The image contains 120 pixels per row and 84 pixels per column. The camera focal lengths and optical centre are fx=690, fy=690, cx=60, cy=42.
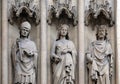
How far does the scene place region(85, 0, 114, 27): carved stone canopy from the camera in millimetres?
13102

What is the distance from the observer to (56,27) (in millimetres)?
13125

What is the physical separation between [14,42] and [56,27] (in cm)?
89

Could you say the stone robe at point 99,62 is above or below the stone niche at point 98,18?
below

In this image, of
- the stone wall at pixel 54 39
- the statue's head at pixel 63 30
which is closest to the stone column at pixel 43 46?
the stone wall at pixel 54 39

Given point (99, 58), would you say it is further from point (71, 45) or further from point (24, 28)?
point (24, 28)

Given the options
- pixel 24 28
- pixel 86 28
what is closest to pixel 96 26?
pixel 86 28

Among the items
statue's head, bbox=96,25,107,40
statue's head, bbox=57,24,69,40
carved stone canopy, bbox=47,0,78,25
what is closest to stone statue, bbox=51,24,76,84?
statue's head, bbox=57,24,69,40

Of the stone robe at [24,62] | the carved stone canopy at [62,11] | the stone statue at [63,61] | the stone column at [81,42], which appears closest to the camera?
the stone robe at [24,62]

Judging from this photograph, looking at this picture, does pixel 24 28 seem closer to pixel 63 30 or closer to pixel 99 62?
pixel 63 30

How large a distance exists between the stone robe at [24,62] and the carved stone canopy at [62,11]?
0.72 m

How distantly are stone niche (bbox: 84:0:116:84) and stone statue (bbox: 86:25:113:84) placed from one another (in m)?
0.13

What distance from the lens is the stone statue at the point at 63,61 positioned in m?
12.7

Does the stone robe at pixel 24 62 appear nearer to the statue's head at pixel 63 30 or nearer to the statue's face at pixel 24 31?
the statue's face at pixel 24 31

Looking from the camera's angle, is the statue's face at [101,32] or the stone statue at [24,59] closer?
the stone statue at [24,59]
